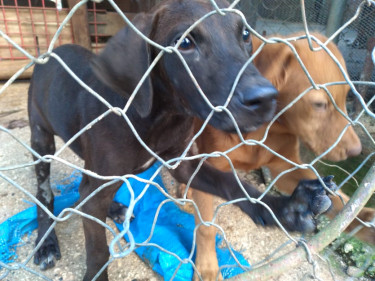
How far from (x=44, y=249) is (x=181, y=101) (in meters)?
1.35

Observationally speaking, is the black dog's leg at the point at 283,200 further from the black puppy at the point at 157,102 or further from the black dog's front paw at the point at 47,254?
the black dog's front paw at the point at 47,254

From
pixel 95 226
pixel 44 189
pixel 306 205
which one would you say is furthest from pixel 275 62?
pixel 44 189

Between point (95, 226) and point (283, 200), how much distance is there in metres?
0.89

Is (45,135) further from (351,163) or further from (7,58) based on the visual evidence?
(7,58)

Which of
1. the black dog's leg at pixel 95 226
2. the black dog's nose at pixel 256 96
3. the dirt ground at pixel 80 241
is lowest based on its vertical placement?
the dirt ground at pixel 80 241

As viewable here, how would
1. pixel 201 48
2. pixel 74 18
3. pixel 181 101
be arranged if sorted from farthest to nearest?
1. pixel 74 18
2. pixel 181 101
3. pixel 201 48

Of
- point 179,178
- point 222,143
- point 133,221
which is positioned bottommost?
point 133,221

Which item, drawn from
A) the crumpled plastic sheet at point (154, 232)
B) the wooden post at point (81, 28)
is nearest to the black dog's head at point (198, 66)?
the crumpled plastic sheet at point (154, 232)

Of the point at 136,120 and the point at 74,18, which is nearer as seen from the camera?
the point at 136,120

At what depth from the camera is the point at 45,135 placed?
2.23m

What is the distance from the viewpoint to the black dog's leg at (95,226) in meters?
1.59

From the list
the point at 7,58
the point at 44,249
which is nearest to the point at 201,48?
the point at 44,249

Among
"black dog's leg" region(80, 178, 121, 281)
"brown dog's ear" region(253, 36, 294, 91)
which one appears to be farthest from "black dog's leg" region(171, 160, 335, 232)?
"brown dog's ear" region(253, 36, 294, 91)

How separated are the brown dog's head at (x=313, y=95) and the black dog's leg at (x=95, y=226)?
37.8 inches
